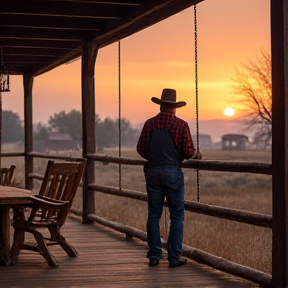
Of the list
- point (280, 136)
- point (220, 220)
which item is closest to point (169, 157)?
point (280, 136)

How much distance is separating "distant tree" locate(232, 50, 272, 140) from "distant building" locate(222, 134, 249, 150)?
44354 mm

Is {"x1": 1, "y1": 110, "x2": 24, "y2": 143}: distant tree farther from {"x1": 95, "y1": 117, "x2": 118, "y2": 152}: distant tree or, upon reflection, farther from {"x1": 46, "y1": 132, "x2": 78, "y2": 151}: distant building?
{"x1": 95, "y1": 117, "x2": 118, "y2": 152}: distant tree

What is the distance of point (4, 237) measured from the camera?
747 centimetres

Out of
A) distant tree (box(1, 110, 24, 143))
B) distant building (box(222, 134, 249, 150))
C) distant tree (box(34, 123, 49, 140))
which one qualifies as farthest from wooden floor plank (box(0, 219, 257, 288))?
distant tree (box(1, 110, 24, 143))

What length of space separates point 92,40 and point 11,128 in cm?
8088

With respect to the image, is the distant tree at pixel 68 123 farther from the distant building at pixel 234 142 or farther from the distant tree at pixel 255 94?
the distant tree at pixel 255 94

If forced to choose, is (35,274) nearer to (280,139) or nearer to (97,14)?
A: (280,139)

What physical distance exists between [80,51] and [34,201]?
5.11 metres

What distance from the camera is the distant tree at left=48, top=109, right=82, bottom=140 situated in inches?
3310

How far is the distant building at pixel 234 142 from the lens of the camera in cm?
7938

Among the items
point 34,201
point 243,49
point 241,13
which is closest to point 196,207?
point 34,201

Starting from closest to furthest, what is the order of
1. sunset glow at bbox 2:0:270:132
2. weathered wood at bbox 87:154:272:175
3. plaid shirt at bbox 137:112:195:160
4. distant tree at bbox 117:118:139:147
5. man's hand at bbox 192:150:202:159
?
weathered wood at bbox 87:154:272:175
plaid shirt at bbox 137:112:195:160
man's hand at bbox 192:150:202:159
sunset glow at bbox 2:0:270:132
distant tree at bbox 117:118:139:147

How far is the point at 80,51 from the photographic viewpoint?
1177cm

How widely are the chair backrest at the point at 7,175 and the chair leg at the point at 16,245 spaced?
1725mm
